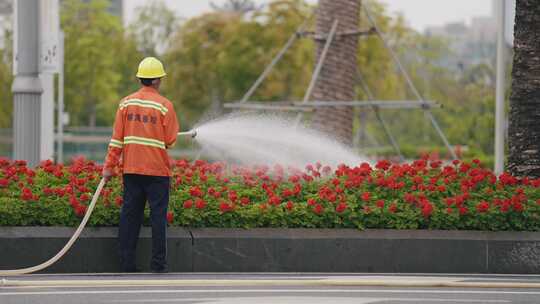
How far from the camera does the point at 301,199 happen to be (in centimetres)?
1084

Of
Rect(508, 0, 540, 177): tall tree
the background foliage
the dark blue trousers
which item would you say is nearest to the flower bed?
the dark blue trousers

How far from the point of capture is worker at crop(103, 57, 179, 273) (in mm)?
9570

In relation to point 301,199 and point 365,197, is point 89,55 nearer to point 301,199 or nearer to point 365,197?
point 301,199

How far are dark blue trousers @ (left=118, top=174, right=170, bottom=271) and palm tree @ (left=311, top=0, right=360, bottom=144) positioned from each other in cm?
1019

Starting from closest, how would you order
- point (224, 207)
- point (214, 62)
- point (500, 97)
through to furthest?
point (224, 207)
point (500, 97)
point (214, 62)

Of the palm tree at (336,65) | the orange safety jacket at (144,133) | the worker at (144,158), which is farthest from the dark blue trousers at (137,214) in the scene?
the palm tree at (336,65)

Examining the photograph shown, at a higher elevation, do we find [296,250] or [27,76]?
[27,76]

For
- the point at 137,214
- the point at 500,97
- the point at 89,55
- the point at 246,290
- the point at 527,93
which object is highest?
the point at 89,55

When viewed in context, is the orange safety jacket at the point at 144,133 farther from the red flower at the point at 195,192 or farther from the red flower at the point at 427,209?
the red flower at the point at 427,209

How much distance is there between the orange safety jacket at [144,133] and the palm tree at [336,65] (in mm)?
10204

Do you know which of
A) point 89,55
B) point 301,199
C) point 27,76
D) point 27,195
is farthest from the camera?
point 89,55

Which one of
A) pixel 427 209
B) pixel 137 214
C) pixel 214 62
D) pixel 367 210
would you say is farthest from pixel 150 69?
pixel 214 62

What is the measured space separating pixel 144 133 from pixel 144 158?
20 centimetres

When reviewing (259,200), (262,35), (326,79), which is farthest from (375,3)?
(259,200)
